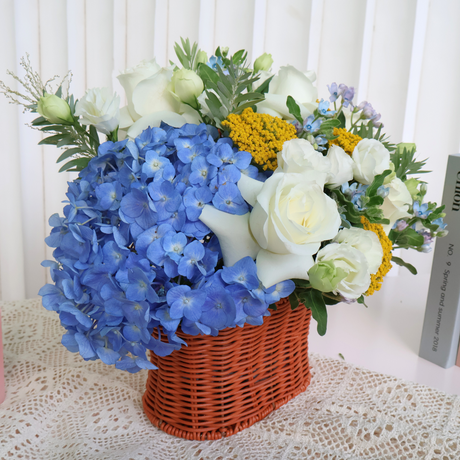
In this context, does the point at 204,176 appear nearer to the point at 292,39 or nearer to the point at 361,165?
the point at 361,165

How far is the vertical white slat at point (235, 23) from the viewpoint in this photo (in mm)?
1424

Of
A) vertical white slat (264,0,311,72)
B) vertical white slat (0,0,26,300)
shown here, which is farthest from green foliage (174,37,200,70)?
vertical white slat (0,0,26,300)

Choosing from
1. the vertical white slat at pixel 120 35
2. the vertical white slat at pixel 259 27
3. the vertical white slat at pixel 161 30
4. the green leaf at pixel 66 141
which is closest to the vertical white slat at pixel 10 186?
the vertical white slat at pixel 120 35

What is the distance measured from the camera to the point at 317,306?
555 mm

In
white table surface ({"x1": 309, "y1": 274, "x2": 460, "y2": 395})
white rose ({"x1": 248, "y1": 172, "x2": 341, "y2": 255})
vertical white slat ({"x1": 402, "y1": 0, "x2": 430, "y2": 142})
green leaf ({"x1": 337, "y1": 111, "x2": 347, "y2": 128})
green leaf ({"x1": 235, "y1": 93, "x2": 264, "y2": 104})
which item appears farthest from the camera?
vertical white slat ({"x1": 402, "y1": 0, "x2": 430, "y2": 142})

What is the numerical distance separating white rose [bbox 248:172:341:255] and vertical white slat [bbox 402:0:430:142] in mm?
1053

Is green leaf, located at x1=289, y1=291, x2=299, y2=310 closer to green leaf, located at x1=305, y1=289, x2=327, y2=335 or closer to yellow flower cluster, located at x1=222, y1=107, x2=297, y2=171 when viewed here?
green leaf, located at x1=305, y1=289, x2=327, y2=335

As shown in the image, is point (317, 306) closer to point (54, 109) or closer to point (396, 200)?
point (396, 200)

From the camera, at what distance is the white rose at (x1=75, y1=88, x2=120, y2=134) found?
1.80 ft

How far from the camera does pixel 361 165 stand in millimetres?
578

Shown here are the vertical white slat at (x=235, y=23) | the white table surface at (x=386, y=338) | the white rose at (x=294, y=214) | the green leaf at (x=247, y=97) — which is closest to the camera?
the white rose at (x=294, y=214)

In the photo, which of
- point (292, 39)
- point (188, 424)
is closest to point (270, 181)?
point (188, 424)

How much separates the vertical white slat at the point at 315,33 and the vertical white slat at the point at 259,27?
14cm

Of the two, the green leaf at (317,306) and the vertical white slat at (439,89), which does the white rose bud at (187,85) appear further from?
the vertical white slat at (439,89)
